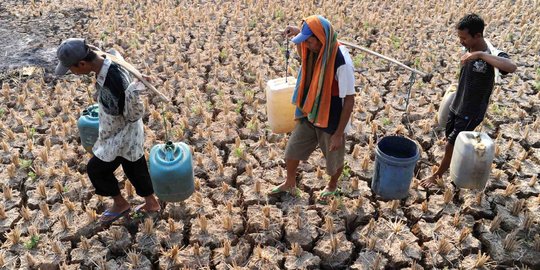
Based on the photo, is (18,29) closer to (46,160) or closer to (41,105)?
(41,105)

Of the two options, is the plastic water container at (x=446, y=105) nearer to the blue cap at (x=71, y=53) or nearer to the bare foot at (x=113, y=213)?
the bare foot at (x=113, y=213)

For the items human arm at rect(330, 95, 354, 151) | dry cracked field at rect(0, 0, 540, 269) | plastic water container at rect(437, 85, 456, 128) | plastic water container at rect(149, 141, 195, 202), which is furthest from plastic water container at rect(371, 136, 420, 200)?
plastic water container at rect(149, 141, 195, 202)

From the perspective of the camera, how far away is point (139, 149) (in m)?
3.62

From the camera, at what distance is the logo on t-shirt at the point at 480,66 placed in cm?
371

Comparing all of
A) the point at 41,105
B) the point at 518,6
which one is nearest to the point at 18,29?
the point at 41,105

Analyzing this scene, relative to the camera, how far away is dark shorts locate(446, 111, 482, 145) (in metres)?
3.97

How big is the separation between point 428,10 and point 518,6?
1.54 metres

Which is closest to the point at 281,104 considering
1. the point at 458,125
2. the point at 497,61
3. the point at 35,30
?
the point at 458,125

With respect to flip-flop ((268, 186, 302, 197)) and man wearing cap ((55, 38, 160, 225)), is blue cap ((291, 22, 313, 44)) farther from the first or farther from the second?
flip-flop ((268, 186, 302, 197))

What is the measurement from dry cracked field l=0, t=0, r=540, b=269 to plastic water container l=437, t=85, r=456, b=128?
0.42 ft

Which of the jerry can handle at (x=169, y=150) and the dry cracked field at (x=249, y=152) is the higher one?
the jerry can handle at (x=169, y=150)

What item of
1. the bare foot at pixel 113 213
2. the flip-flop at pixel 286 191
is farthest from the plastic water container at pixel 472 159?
the bare foot at pixel 113 213

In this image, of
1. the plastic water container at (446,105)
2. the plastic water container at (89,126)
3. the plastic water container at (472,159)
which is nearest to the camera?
the plastic water container at (472,159)

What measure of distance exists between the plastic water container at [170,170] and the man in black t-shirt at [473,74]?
87.5 inches
